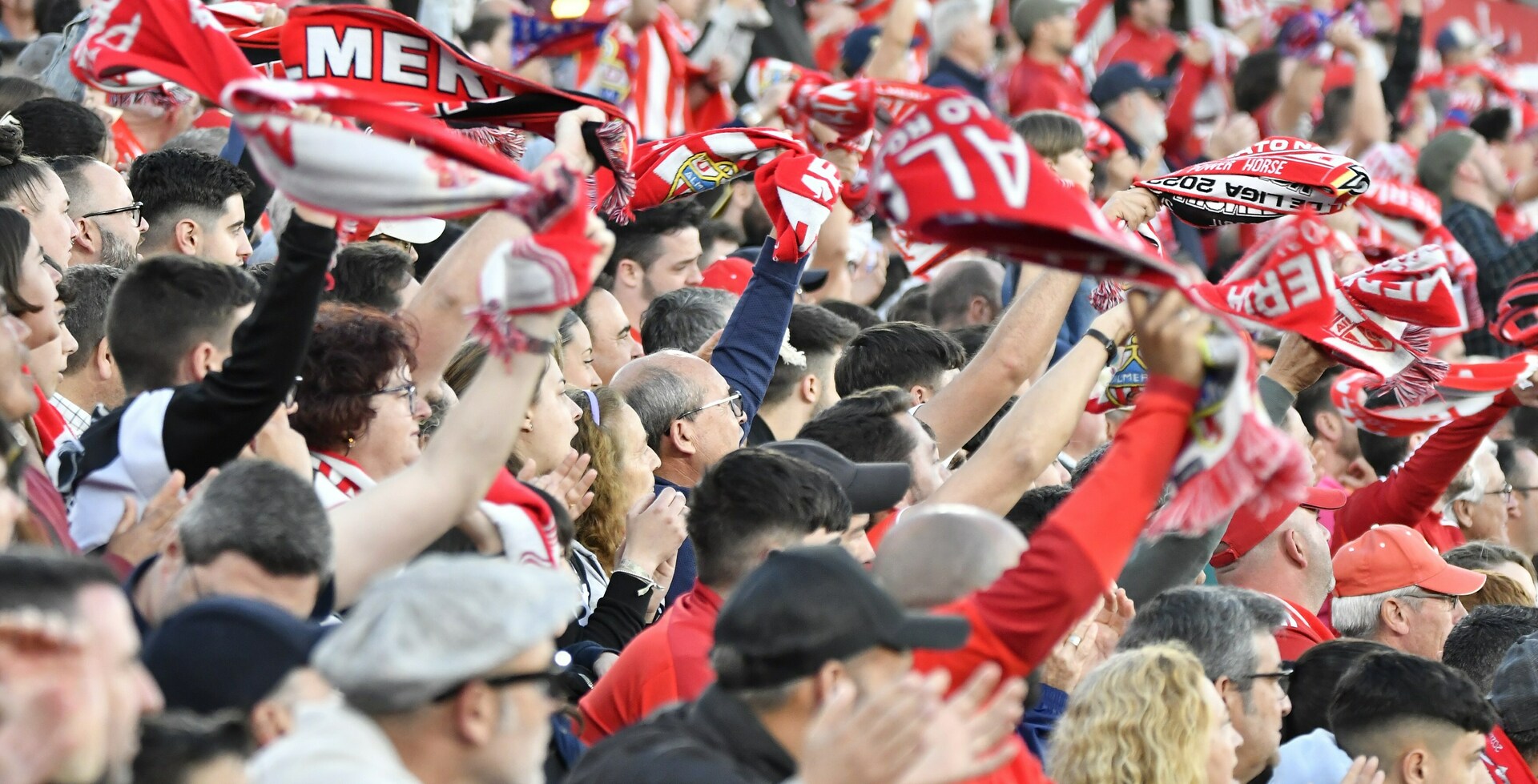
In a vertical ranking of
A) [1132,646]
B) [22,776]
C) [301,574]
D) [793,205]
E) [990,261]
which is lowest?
[990,261]

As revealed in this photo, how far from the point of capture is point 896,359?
585cm

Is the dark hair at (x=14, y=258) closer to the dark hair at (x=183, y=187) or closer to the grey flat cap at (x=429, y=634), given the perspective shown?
the dark hair at (x=183, y=187)

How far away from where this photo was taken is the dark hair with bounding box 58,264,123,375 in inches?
187

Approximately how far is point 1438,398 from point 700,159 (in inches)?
98.0

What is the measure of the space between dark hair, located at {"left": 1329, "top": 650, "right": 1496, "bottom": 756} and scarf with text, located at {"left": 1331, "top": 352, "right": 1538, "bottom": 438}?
1.43 meters

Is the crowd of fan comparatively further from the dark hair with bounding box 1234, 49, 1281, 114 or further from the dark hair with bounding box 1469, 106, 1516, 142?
the dark hair with bounding box 1469, 106, 1516, 142

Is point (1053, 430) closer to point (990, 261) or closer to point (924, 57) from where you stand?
point (990, 261)

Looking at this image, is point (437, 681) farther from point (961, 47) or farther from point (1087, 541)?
point (961, 47)

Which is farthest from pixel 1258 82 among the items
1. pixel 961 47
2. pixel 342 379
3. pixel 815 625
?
pixel 815 625

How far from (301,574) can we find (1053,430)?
180 centimetres

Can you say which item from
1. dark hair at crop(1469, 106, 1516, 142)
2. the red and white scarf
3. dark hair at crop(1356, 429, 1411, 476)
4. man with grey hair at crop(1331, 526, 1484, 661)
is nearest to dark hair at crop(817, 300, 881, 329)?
man with grey hair at crop(1331, 526, 1484, 661)

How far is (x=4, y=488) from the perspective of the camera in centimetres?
292

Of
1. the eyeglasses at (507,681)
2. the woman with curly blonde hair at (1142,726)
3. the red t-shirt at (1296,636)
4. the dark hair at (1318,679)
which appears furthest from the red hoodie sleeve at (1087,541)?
the red t-shirt at (1296,636)

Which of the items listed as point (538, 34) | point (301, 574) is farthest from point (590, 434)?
point (538, 34)
